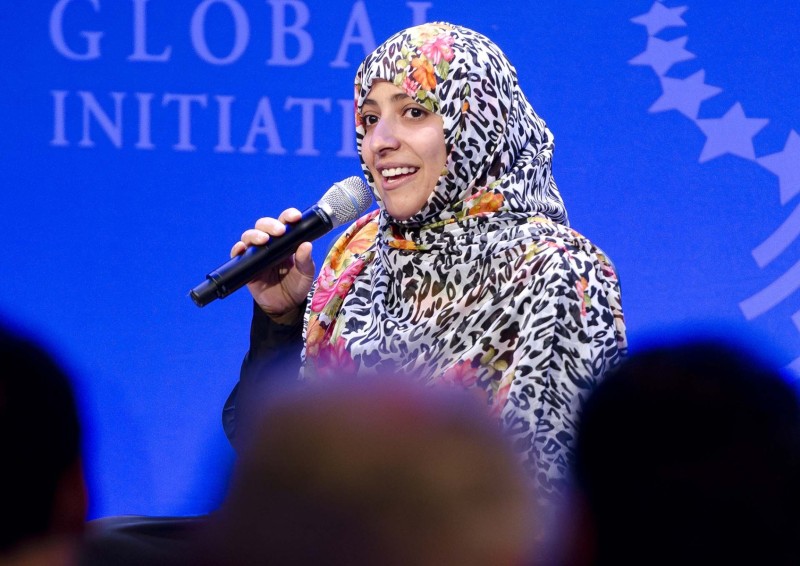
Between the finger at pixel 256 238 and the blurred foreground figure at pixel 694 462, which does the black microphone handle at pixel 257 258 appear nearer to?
the finger at pixel 256 238

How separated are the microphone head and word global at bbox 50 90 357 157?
115cm

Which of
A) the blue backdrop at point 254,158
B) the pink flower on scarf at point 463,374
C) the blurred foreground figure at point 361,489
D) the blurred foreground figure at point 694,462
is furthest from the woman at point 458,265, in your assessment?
the blurred foreground figure at point 361,489

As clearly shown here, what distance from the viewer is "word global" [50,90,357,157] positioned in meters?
3.48

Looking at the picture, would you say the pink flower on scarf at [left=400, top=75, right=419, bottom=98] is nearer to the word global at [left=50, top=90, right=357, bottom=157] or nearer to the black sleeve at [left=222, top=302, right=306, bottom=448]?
the black sleeve at [left=222, top=302, right=306, bottom=448]

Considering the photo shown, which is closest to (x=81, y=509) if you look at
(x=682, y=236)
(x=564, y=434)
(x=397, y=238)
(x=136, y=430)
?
(x=564, y=434)

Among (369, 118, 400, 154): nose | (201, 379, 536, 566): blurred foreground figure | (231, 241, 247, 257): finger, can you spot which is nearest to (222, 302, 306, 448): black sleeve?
(231, 241, 247, 257): finger

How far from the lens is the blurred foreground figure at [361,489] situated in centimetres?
70

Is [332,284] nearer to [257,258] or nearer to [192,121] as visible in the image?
[257,258]

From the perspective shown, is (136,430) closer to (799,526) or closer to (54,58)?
(54,58)

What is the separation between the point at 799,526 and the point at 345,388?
37cm

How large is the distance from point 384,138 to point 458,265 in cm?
26

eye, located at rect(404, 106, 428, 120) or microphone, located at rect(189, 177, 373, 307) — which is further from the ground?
eye, located at rect(404, 106, 428, 120)

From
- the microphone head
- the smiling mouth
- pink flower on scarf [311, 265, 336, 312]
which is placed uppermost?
the smiling mouth

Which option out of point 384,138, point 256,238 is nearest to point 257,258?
point 256,238
